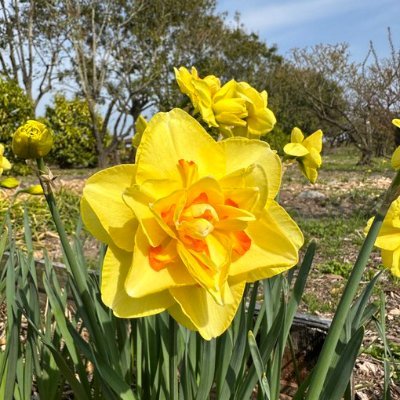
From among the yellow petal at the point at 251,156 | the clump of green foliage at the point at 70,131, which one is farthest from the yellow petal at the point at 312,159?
the clump of green foliage at the point at 70,131

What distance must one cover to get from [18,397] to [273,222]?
2.50 feet

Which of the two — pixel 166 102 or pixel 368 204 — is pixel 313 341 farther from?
pixel 166 102

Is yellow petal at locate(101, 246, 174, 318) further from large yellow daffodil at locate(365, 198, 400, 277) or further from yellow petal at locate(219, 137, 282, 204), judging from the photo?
large yellow daffodil at locate(365, 198, 400, 277)

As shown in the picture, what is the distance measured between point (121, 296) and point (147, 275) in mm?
59

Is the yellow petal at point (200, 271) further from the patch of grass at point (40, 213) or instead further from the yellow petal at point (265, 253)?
the patch of grass at point (40, 213)

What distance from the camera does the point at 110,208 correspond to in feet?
2.15

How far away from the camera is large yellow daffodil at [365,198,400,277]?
0.95 metres

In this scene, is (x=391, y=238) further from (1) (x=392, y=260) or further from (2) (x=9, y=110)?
(2) (x=9, y=110)

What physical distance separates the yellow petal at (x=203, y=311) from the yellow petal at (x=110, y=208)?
0.10 metres

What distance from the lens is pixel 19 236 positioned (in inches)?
160

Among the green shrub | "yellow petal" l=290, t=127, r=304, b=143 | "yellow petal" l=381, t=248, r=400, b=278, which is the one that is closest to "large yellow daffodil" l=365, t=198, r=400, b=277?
"yellow petal" l=381, t=248, r=400, b=278

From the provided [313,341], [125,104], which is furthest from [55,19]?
[313,341]

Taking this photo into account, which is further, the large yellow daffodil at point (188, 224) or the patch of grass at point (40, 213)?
the patch of grass at point (40, 213)

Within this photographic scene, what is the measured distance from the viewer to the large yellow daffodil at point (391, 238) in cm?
95
